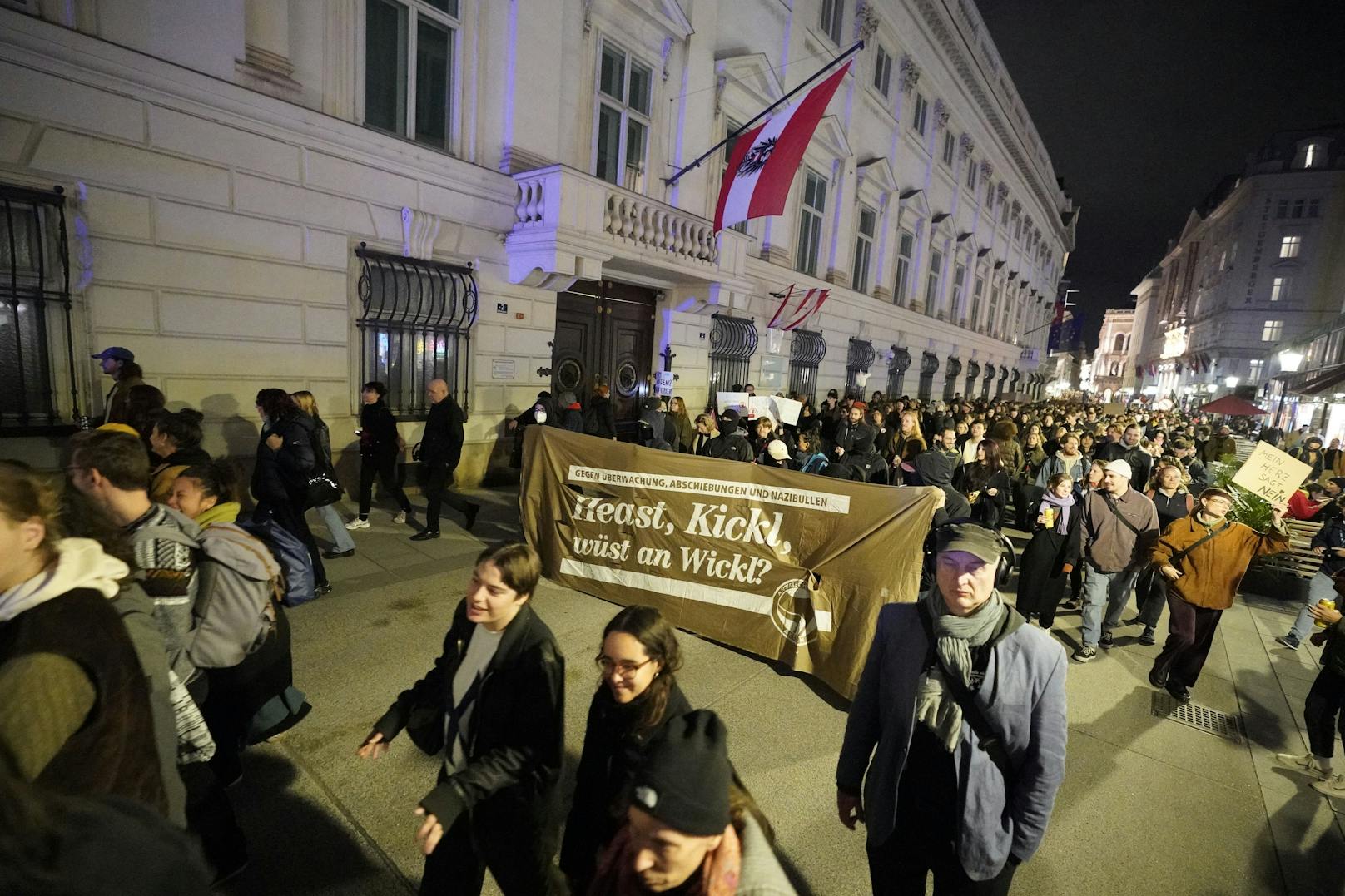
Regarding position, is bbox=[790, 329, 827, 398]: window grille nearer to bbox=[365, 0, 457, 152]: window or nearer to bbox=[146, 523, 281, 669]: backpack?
bbox=[365, 0, 457, 152]: window

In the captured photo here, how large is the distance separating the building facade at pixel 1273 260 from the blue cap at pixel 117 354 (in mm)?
56641

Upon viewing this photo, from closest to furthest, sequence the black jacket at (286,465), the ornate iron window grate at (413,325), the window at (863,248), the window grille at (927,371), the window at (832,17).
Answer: the black jacket at (286,465) → the ornate iron window grate at (413,325) → the window at (832,17) → the window at (863,248) → the window grille at (927,371)

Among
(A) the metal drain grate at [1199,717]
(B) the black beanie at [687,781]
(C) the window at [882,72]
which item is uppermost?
(C) the window at [882,72]

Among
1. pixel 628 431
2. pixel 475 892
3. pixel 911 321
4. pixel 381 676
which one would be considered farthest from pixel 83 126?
pixel 911 321

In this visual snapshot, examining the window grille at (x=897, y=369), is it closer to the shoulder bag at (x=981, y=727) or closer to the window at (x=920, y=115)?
the window at (x=920, y=115)

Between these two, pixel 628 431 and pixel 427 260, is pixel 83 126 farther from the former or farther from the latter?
pixel 628 431

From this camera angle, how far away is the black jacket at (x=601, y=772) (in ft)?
6.11

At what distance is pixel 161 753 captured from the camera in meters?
1.65

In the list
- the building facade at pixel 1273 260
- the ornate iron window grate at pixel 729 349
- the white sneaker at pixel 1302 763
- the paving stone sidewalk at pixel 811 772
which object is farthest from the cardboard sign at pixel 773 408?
the building facade at pixel 1273 260

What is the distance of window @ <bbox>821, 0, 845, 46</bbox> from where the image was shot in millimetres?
15820

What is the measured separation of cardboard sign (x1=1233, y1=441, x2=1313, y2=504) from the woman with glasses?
6.30 meters

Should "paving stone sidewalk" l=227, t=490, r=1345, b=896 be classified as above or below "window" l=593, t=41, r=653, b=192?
below

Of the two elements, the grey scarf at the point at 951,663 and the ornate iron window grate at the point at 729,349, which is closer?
the grey scarf at the point at 951,663

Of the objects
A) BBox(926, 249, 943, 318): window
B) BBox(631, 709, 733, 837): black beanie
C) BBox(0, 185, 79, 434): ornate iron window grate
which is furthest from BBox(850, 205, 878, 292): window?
BBox(631, 709, 733, 837): black beanie
